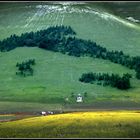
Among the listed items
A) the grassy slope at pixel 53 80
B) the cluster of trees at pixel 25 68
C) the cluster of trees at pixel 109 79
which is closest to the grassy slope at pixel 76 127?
the grassy slope at pixel 53 80

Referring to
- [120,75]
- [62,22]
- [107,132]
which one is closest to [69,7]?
[62,22]

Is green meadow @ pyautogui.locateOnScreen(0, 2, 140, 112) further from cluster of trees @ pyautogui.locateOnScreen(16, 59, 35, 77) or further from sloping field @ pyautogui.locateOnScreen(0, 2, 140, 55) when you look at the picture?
cluster of trees @ pyautogui.locateOnScreen(16, 59, 35, 77)

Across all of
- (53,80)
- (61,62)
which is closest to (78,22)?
(61,62)

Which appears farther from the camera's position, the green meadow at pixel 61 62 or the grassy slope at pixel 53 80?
the grassy slope at pixel 53 80

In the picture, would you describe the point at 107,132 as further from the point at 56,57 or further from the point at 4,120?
the point at 56,57

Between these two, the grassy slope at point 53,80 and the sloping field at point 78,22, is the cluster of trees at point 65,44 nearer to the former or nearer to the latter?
the grassy slope at point 53,80

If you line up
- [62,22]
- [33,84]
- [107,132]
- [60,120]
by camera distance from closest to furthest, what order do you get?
[107,132]
[60,120]
[33,84]
[62,22]
